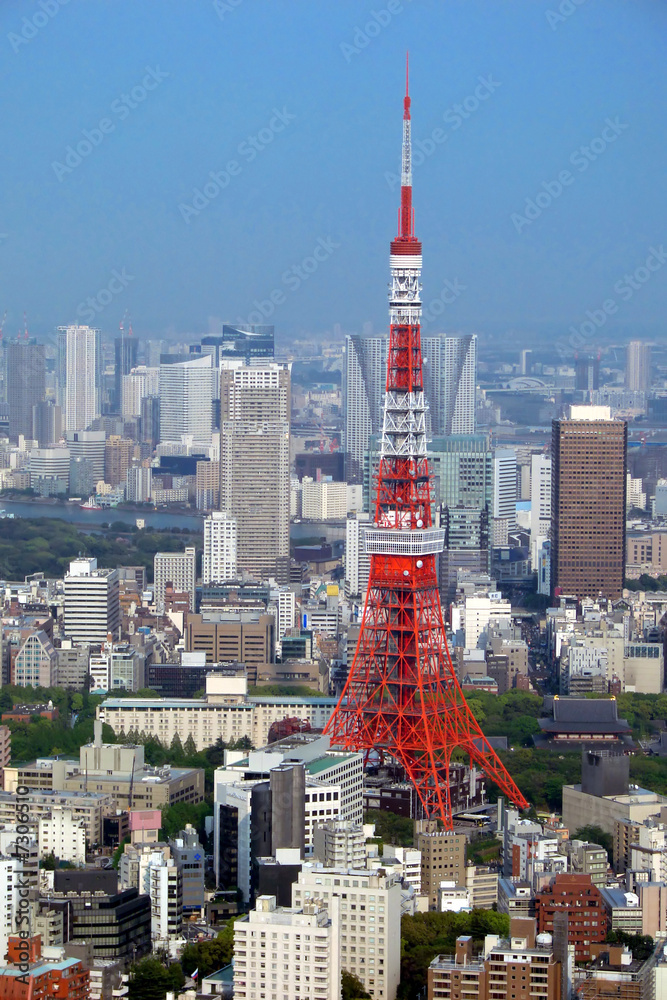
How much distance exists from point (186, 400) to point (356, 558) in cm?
1447

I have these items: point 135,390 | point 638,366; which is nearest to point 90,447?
point 135,390

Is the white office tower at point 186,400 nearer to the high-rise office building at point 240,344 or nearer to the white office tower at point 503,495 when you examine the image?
the high-rise office building at point 240,344

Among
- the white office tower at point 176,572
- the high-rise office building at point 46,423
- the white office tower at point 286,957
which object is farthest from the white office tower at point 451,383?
the white office tower at point 286,957

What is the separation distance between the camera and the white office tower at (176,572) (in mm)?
25172

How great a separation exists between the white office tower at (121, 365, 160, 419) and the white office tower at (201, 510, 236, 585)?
44.2 ft

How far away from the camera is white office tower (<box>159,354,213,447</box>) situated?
3828 centimetres

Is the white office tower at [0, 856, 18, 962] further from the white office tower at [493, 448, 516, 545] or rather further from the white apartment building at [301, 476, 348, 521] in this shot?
the white apartment building at [301, 476, 348, 521]

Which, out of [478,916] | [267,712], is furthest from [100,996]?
[267,712]

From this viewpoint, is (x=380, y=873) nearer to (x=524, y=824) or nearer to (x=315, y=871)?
(x=315, y=871)

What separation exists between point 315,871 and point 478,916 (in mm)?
1085

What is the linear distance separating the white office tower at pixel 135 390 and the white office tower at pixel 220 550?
44.2ft

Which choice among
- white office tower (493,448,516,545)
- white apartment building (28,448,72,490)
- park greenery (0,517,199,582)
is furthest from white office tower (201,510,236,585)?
white apartment building (28,448,72,490)

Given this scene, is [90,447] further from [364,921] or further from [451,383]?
[364,921]

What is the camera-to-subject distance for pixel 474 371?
1339 inches
